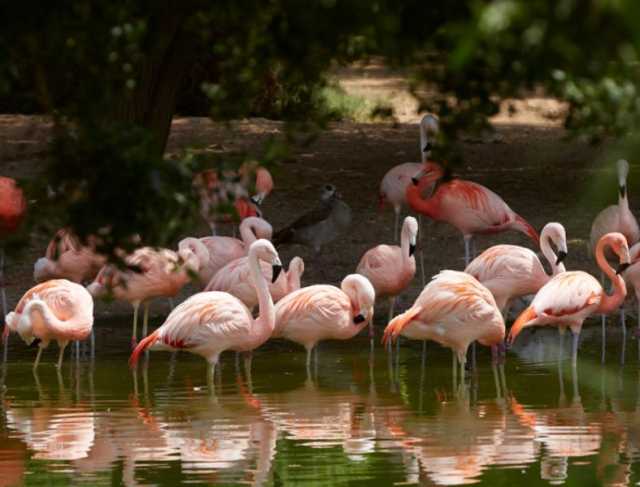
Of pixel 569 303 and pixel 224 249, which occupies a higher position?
pixel 224 249

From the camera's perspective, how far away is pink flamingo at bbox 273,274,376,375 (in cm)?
984

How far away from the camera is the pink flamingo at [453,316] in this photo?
9.42 meters

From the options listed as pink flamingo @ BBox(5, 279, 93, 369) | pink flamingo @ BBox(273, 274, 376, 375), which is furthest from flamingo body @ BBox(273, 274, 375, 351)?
pink flamingo @ BBox(5, 279, 93, 369)

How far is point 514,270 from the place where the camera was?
10.6 metres

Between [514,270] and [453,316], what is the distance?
1.33 meters

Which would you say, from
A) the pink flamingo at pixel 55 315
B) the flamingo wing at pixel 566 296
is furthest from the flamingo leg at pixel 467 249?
the pink flamingo at pixel 55 315

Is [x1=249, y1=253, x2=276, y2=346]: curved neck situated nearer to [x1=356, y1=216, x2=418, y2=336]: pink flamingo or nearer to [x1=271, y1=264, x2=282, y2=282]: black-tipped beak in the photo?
[x1=271, y1=264, x2=282, y2=282]: black-tipped beak

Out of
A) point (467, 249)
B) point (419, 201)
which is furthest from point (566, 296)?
point (419, 201)

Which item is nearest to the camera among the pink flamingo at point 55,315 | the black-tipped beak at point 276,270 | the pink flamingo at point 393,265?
the pink flamingo at point 55,315

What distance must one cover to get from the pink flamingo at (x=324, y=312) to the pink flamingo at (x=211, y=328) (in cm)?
21

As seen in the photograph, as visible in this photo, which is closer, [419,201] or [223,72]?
[223,72]

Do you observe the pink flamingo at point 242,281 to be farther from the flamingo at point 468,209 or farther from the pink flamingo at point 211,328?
the flamingo at point 468,209

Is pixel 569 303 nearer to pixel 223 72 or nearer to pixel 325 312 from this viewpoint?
pixel 325 312

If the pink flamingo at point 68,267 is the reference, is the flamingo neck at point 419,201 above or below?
above
